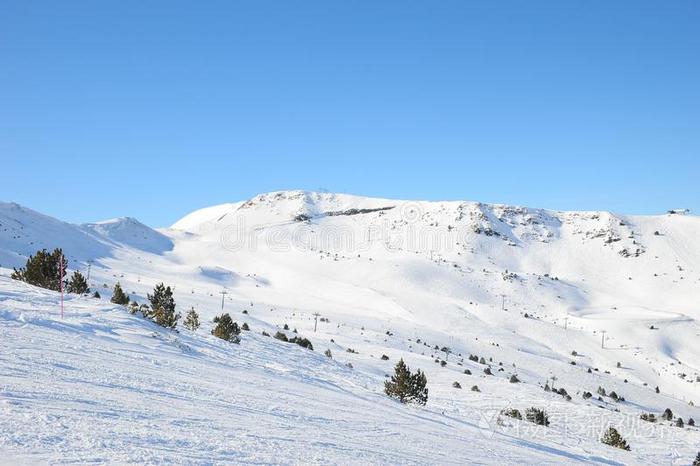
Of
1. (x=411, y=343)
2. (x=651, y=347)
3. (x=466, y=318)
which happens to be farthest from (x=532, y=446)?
(x=651, y=347)

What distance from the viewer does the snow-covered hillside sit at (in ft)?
21.9

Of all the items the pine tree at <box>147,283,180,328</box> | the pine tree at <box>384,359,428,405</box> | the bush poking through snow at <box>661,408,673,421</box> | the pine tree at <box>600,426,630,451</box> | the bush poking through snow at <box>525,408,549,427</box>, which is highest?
the pine tree at <box>147,283,180,328</box>

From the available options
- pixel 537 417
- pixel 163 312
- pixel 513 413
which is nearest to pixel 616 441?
pixel 537 417

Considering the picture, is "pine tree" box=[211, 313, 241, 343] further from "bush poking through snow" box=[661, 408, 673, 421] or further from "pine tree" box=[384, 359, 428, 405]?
"bush poking through snow" box=[661, 408, 673, 421]

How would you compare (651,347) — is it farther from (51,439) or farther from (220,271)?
(51,439)

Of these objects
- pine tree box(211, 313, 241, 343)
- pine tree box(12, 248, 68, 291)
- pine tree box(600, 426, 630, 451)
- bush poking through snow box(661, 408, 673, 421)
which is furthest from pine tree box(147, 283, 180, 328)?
bush poking through snow box(661, 408, 673, 421)

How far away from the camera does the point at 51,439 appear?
183 inches

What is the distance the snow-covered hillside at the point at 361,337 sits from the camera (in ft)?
21.9

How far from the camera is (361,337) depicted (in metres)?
37.4

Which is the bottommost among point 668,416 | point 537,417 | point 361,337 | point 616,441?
point 668,416

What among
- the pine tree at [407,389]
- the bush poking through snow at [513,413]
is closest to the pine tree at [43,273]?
the pine tree at [407,389]

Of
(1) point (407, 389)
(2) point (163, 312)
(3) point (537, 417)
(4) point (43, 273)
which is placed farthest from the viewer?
(4) point (43, 273)

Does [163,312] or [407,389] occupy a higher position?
[163,312]

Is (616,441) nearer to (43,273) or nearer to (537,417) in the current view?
(537,417)
